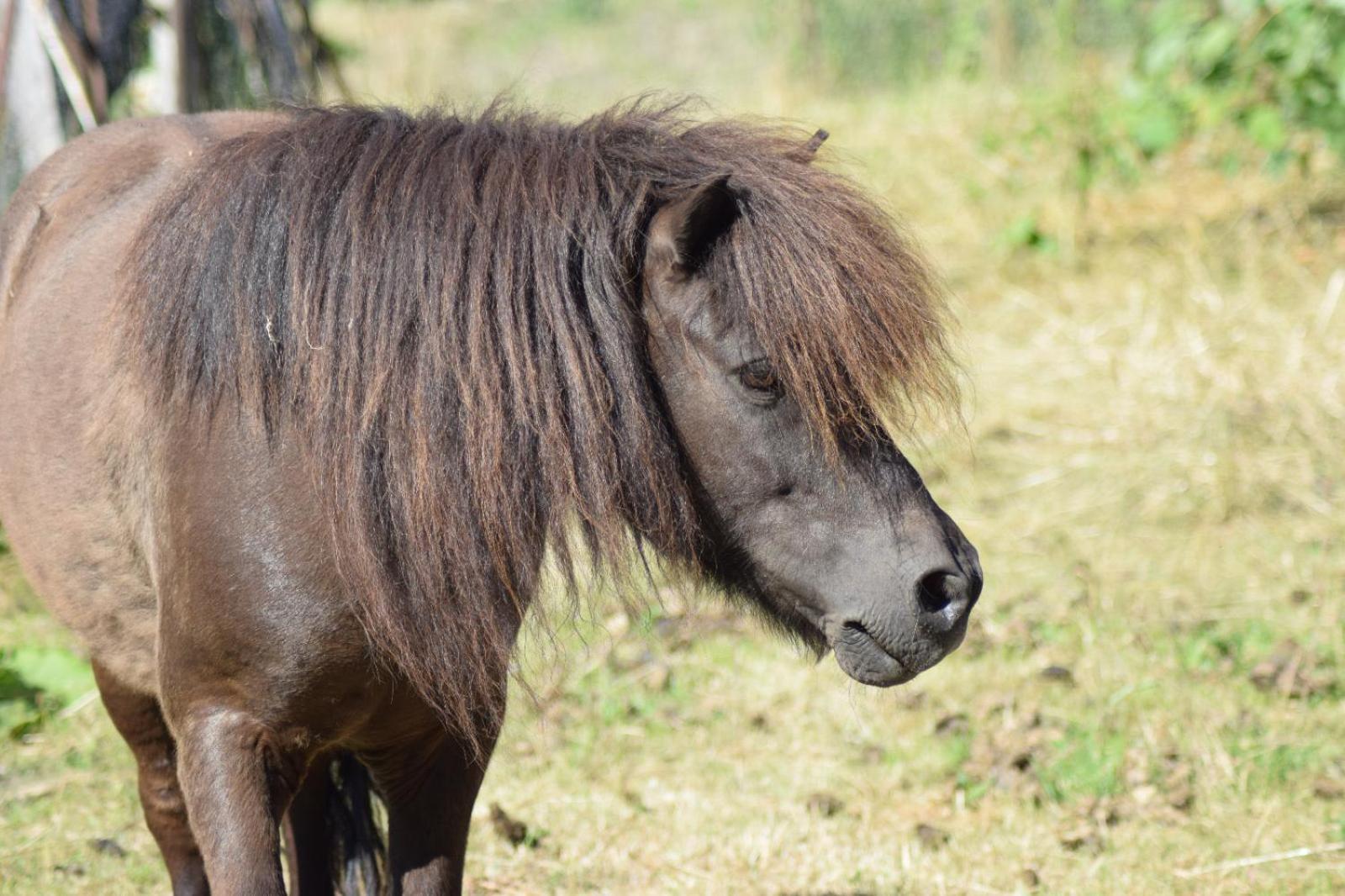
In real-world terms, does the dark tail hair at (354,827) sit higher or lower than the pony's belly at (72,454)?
lower

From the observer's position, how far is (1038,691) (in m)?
4.20

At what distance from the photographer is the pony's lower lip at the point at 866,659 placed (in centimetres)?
212

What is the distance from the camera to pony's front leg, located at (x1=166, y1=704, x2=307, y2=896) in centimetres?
214

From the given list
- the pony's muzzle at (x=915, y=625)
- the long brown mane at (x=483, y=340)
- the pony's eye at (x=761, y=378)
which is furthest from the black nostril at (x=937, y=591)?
the pony's eye at (x=761, y=378)

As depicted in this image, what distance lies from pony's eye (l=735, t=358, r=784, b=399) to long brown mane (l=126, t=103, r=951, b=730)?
31 millimetres

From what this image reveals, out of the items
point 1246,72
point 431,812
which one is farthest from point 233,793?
point 1246,72

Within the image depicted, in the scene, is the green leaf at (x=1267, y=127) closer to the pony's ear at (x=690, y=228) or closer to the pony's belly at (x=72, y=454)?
the pony's ear at (x=690, y=228)

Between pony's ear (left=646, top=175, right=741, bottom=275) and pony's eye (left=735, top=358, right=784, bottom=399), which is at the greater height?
pony's ear (left=646, top=175, right=741, bottom=275)

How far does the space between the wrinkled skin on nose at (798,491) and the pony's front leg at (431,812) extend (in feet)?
2.69

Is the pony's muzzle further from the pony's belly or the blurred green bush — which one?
the blurred green bush

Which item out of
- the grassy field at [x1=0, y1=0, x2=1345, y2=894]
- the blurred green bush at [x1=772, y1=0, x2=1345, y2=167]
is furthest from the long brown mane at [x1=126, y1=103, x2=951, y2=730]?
the blurred green bush at [x1=772, y1=0, x2=1345, y2=167]

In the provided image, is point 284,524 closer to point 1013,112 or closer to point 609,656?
point 609,656

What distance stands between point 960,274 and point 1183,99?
1835 mm

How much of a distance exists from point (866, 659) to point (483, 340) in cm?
82
